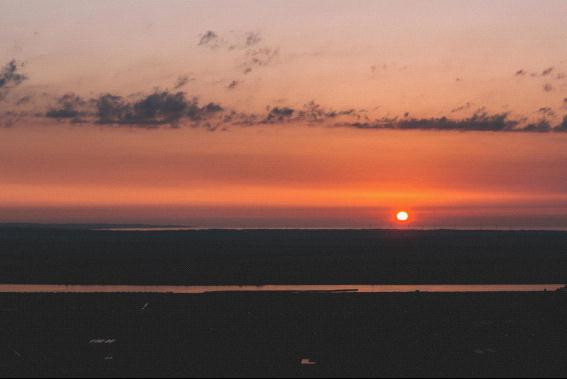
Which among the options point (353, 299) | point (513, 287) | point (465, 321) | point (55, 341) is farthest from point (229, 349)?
point (513, 287)

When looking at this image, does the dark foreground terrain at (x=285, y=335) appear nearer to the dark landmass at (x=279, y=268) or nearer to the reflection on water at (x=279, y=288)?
the reflection on water at (x=279, y=288)

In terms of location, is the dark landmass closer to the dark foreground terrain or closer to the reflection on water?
the reflection on water

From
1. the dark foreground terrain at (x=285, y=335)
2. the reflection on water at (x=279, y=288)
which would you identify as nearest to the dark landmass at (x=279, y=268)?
the reflection on water at (x=279, y=288)

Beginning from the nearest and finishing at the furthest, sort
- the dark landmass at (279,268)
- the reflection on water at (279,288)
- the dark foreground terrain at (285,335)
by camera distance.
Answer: the dark foreground terrain at (285,335)
the reflection on water at (279,288)
the dark landmass at (279,268)

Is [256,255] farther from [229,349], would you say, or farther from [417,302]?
[229,349]

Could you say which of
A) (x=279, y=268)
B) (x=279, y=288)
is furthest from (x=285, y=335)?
(x=279, y=268)

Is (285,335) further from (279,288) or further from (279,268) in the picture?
(279,268)
